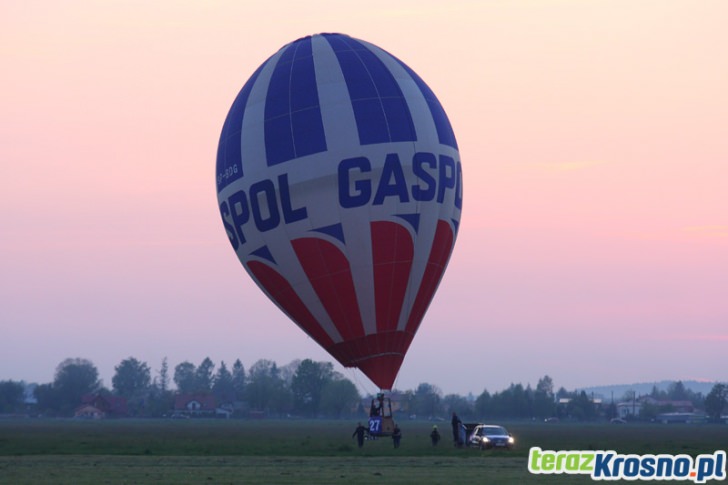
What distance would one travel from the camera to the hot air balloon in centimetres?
4691

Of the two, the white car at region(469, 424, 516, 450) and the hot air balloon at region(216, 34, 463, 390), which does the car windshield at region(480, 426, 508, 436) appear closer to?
the white car at region(469, 424, 516, 450)

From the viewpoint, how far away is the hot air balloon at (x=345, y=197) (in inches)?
1847

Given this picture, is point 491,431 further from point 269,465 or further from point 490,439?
point 269,465

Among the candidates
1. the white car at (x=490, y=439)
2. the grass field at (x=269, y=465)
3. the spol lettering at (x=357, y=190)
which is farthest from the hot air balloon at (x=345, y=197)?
the white car at (x=490, y=439)

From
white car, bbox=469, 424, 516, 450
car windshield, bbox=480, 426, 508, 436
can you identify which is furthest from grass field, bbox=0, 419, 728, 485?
car windshield, bbox=480, 426, 508, 436

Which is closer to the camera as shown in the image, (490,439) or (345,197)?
(345,197)

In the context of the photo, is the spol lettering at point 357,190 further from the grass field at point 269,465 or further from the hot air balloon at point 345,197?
the grass field at point 269,465

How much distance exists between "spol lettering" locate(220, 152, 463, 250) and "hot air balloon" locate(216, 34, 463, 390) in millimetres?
40

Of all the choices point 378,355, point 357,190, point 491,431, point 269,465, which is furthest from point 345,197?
point 491,431

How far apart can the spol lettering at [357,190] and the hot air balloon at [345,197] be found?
40mm

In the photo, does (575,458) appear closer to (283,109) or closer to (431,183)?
(431,183)

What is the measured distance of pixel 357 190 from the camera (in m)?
46.7

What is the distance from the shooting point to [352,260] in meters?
47.2

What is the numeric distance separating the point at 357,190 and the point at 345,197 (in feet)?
1.68
